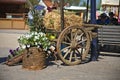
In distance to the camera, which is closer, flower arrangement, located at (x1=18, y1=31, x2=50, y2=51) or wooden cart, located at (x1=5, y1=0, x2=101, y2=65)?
flower arrangement, located at (x1=18, y1=31, x2=50, y2=51)

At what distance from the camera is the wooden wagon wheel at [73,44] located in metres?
9.23

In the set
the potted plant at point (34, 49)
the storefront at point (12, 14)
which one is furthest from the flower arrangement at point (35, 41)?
the storefront at point (12, 14)

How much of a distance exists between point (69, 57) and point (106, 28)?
1653 millimetres

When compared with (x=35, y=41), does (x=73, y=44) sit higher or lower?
lower

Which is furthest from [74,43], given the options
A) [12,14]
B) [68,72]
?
[12,14]

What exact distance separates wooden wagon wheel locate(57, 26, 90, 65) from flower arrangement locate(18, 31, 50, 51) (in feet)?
1.30

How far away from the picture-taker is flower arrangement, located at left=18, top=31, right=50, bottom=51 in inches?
342

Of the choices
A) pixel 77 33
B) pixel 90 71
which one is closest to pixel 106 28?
pixel 77 33

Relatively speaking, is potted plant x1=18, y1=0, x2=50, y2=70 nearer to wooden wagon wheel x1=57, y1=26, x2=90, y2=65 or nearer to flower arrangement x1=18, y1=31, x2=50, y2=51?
flower arrangement x1=18, y1=31, x2=50, y2=51

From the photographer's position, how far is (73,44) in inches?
369

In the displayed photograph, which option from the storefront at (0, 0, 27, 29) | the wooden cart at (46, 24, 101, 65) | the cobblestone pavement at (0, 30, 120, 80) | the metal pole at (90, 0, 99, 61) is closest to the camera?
the cobblestone pavement at (0, 30, 120, 80)

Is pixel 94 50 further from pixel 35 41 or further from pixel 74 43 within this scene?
pixel 35 41

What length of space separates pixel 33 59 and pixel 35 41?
0.39 meters

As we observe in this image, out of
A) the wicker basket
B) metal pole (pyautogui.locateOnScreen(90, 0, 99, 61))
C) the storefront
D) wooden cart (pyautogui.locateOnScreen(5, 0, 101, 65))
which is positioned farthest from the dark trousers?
the storefront
